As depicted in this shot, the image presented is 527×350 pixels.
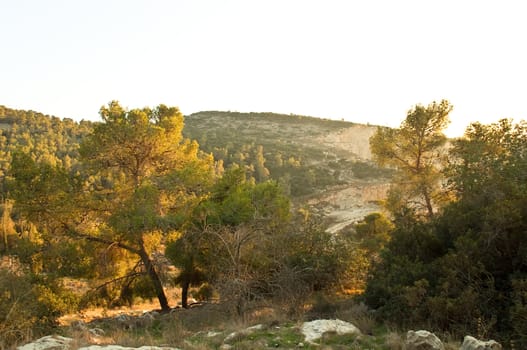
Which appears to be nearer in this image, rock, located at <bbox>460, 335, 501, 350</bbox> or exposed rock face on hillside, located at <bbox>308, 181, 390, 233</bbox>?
rock, located at <bbox>460, 335, 501, 350</bbox>

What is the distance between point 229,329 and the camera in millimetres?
9195

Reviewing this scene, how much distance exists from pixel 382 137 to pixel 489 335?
14.7m

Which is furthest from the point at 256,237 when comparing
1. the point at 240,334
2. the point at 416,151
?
the point at 416,151

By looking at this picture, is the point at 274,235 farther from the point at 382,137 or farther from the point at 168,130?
the point at 382,137

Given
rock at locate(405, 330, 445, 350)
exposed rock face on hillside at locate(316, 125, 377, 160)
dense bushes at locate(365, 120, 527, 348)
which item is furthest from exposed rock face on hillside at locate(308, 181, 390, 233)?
exposed rock face on hillside at locate(316, 125, 377, 160)

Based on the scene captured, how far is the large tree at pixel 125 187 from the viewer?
1565 centimetres

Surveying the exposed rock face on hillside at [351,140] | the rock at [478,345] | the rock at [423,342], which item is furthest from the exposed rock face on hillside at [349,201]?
the exposed rock face on hillside at [351,140]

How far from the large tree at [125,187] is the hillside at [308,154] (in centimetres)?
1918

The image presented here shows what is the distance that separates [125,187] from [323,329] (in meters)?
11.5

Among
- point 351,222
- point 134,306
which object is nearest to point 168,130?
point 134,306

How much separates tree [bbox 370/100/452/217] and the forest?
6cm

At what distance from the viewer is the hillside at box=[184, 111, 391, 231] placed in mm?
45875

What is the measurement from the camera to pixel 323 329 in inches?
320

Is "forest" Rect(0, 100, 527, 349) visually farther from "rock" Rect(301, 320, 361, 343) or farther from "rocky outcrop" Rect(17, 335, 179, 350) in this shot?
"rock" Rect(301, 320, 361, 343)
